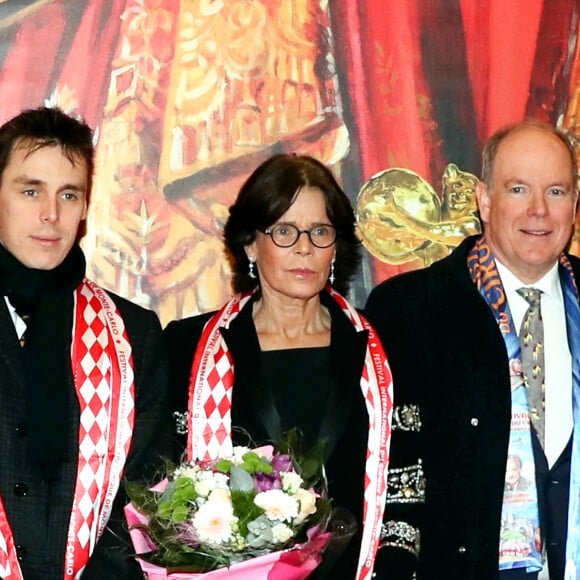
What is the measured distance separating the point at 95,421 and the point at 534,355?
139 centimetres

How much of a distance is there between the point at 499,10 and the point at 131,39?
4.81 ft

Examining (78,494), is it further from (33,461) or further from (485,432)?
(485,432)

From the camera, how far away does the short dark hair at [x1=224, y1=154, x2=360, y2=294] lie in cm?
366

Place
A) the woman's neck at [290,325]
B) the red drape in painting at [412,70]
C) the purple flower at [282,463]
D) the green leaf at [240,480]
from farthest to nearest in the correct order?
the red drape in painting at [412,70]
the woman's neck at [290,325]
the purple flower at [282,463]
the green leaf at [240,480]

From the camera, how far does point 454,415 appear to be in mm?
3572

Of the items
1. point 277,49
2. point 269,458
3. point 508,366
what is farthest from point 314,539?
point 277,49

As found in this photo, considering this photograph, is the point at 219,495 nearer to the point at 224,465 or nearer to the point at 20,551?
the point at 224,465

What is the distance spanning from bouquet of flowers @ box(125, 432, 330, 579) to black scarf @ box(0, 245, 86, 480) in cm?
45

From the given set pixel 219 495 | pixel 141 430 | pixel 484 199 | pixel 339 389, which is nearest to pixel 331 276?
pixel 339 389

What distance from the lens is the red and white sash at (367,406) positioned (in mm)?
3508

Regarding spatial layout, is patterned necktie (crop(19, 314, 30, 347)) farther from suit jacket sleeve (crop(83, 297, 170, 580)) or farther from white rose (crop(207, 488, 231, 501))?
white rose (crop(207, 488, 231, 501))

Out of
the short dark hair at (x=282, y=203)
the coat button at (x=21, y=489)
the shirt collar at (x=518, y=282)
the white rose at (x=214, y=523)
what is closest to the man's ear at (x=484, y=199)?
the shirt collar at (x=518, y=282)

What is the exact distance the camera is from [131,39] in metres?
4.23

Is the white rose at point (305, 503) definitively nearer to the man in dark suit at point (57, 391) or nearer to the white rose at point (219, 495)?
the white rose at point (219, 495)
